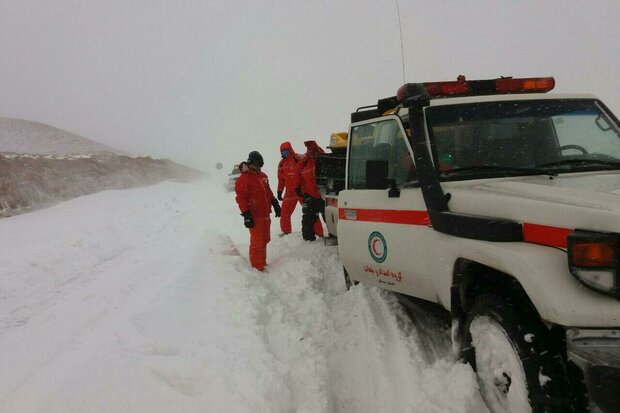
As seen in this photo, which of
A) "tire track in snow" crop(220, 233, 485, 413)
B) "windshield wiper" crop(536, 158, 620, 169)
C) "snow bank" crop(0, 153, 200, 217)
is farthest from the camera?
"snow bank" crop(0, 153, 200, 217)

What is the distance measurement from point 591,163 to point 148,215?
13.2 m

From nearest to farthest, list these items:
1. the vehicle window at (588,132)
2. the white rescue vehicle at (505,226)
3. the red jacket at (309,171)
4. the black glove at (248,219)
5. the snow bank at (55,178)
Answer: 1. the white rescue vehicle at (505,226)
2. the vehicle window at (588,132)
3. the black glove at (248,219)
4. the red jacket at (309,171)
5. the snow bank at (55,178)

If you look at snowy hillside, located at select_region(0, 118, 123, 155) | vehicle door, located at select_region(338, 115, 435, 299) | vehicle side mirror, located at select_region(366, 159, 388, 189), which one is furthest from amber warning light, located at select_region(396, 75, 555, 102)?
snowy hillside, located at select_region(0, 118, 123, 155)

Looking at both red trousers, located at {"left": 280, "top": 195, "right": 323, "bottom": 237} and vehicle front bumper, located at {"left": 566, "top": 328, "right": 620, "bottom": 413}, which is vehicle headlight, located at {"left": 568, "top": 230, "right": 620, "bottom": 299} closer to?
vehicle front bumper, located at {"left": 566, "top": 328, "right": 620, "bottom": 413}

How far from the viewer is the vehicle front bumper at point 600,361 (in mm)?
2021

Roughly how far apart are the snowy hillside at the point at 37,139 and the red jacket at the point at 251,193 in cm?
3662

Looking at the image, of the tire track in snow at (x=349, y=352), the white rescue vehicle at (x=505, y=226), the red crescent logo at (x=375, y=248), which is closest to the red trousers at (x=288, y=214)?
the tire track in snow at (x=349, y=352)

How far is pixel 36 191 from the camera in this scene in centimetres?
1889

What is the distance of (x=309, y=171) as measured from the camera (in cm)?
848

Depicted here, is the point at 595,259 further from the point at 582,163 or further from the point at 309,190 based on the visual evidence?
the point at 309,190

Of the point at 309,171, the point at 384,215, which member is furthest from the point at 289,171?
the point at 384,215

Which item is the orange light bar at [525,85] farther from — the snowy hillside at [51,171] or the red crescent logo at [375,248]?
the snowy hillside at [51,171]

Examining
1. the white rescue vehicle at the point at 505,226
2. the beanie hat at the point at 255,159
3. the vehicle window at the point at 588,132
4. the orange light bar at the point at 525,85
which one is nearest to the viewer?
the white rescue vehicle at the point at 505,226

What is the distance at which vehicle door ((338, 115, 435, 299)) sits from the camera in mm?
3562
